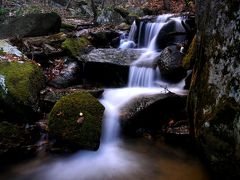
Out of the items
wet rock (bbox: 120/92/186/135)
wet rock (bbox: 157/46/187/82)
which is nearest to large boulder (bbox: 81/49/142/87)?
wet rock (bbox: 157/46/187/82)

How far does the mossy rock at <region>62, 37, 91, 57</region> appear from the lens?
8.71 m

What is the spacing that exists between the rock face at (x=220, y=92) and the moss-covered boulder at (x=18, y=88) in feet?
10.4

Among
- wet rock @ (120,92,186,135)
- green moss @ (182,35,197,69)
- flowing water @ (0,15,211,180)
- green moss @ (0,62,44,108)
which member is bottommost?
flowing water @ (0,15,211,180)

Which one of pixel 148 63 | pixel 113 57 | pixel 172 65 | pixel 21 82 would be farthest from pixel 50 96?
pixel 172 65

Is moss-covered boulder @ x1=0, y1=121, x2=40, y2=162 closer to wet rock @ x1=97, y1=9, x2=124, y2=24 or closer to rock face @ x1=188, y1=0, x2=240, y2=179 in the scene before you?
rock face @ x1=188, y1=0, x2=240, y2=179

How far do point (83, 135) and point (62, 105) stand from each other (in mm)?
674

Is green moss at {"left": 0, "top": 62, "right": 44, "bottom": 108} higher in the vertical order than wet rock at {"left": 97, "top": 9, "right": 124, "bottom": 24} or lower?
lower

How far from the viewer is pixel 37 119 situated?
19.4 feet

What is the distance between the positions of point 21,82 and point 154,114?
105 inches

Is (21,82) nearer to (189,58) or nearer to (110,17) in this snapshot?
(189,58)

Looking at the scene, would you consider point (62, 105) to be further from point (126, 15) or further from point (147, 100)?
point (126, 15)

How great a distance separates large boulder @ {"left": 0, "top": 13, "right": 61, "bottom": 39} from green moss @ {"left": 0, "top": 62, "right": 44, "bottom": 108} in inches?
158

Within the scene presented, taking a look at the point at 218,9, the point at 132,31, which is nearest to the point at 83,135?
the point at 218,9

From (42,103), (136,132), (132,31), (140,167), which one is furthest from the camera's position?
(132,31)
